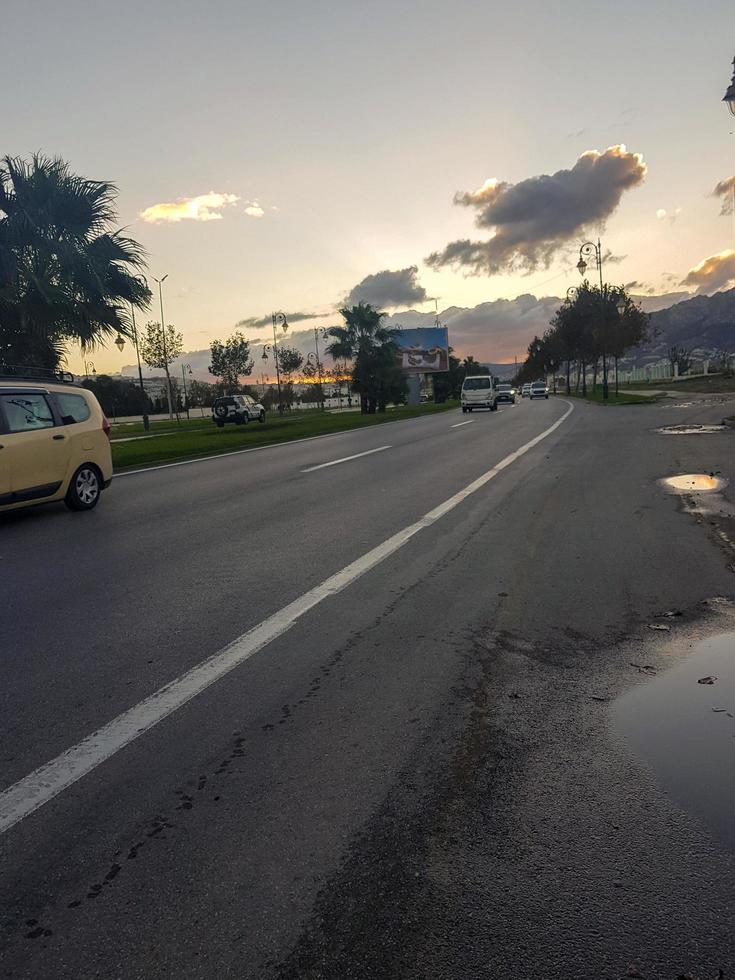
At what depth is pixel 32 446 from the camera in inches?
369

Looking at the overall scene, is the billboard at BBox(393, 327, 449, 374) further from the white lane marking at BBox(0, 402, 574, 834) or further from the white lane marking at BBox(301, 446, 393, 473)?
the white lane marking at BBox(0, 402, 574, 834)

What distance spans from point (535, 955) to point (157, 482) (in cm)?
1226

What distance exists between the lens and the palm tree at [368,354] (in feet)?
182

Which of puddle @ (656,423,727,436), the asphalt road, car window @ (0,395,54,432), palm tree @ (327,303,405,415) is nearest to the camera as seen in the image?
the asphalt road

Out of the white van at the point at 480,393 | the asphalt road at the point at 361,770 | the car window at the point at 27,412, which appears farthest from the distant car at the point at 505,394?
the asphalt road at the point at 361,770

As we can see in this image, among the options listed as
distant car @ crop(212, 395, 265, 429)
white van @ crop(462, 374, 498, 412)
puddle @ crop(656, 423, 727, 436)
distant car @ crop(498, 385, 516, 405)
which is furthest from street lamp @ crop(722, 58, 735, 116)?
distant car @ crop(498, 385, 516, 405)

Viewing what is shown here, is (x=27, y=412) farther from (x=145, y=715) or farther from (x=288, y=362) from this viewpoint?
(x=288, y=362)

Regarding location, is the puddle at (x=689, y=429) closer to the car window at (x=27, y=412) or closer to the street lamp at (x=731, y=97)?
the street lamp at (x=731, y=97)

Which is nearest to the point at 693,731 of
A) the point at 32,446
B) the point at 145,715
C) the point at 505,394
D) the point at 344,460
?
the point at 145,715

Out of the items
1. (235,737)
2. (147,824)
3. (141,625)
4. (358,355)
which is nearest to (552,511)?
(141,625)

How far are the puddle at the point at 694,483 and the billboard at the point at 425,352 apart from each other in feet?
268

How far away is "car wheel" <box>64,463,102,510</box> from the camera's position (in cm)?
1016

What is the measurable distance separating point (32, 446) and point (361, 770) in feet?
25.7

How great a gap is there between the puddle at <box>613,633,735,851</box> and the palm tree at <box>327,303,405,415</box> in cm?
5189
